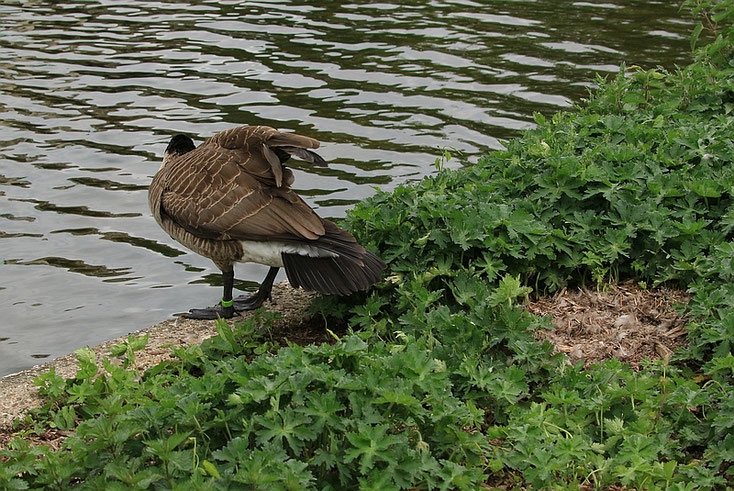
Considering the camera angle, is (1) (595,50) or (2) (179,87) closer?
(2) (179,87)

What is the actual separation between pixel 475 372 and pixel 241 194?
209 centimetres

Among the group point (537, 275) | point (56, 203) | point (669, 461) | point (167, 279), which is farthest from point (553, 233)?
point (56, 203)

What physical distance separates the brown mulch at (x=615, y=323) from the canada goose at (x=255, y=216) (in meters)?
1.13

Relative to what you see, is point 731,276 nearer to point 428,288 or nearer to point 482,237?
point 482,237

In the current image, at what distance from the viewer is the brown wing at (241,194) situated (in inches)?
215

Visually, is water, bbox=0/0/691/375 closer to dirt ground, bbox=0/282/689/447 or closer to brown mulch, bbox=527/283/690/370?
dirt ground, bbox=0/282/689/447

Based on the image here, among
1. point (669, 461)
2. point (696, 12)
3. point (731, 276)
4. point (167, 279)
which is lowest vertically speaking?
point (167, 279)

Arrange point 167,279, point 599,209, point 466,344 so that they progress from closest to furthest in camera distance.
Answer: point 466,344 < point 599,209 < point 167,279

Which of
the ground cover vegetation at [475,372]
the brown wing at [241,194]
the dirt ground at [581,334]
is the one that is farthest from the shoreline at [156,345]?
the brown wing at [241,194]

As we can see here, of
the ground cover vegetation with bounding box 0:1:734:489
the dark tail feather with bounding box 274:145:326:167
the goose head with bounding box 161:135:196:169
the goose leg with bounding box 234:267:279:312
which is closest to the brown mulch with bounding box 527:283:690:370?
the ground cover vegetation with bounding box 0:1:734:489

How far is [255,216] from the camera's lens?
5500 millimetres

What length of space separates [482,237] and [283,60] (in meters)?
8.14

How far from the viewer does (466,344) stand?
459 cm

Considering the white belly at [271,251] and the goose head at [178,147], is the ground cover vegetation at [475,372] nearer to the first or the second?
the white belly at [271,251]
